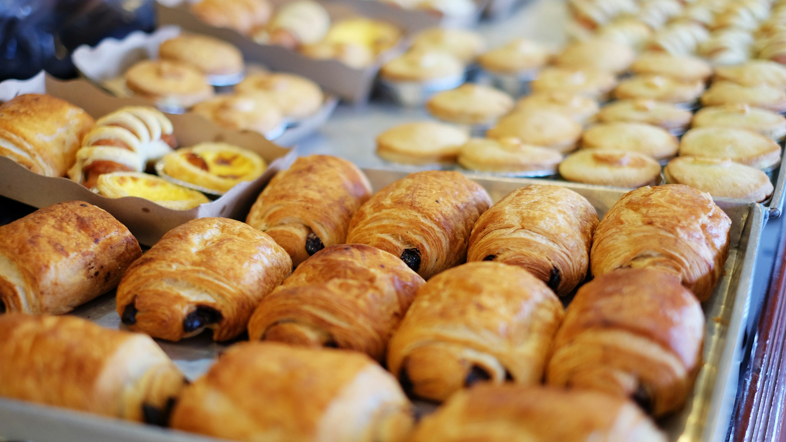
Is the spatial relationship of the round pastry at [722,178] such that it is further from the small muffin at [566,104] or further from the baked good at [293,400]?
the baked good at [293,400]

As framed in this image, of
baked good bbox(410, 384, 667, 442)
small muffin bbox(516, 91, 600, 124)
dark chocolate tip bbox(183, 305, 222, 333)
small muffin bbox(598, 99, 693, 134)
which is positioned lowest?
small muffin bbox(516, 91, 600, 124)

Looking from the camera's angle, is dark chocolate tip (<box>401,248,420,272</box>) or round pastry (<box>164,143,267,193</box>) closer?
dark chocolate tip (<box>401,248,420,272</box>)

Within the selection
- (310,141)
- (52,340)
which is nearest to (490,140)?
(310,141)

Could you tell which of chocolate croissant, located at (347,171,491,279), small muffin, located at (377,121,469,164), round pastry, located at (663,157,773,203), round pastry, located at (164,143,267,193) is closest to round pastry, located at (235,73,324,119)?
small muffin, located at (377,121,469,164)

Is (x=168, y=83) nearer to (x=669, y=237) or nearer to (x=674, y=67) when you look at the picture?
(x=669, y=237)

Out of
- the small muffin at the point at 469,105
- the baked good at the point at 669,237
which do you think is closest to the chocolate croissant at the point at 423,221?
the baked good at the point at 669,237

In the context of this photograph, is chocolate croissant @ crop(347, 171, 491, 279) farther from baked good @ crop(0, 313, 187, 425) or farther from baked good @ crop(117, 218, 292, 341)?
baked good @ crop(0, 313, 187, 425)
